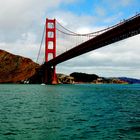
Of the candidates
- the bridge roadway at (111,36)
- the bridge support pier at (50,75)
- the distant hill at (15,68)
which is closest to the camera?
the bridge roadway at (111,36)

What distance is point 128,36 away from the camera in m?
48.1

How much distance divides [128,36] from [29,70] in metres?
77.6

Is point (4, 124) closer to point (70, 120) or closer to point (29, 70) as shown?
point (70, 120)

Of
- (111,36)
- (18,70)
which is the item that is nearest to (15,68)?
(18,70)

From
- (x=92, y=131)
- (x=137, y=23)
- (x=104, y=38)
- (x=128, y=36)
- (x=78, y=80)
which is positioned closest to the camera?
(x=92, y=131)

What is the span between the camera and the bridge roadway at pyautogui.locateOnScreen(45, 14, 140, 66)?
43.7 m

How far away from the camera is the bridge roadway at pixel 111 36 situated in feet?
143

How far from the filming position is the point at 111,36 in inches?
1988

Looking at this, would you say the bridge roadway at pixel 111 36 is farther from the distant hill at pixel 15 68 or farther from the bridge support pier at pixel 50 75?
the distant hill at pixel 15 68

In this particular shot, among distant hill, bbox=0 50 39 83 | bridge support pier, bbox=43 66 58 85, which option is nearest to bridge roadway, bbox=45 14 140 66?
bridge support pier, bbox=43 66 58 85

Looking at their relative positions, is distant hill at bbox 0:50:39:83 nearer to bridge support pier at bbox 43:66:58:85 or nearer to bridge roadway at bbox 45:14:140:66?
bridge support pier at bbox 43:66:58:85

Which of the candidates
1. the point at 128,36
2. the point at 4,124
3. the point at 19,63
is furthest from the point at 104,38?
the point at 19,63

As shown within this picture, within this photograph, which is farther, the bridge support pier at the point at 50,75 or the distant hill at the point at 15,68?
the distant hill at the point at 15,68

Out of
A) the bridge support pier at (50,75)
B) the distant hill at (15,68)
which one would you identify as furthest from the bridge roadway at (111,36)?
the distant hill at (15,68)
